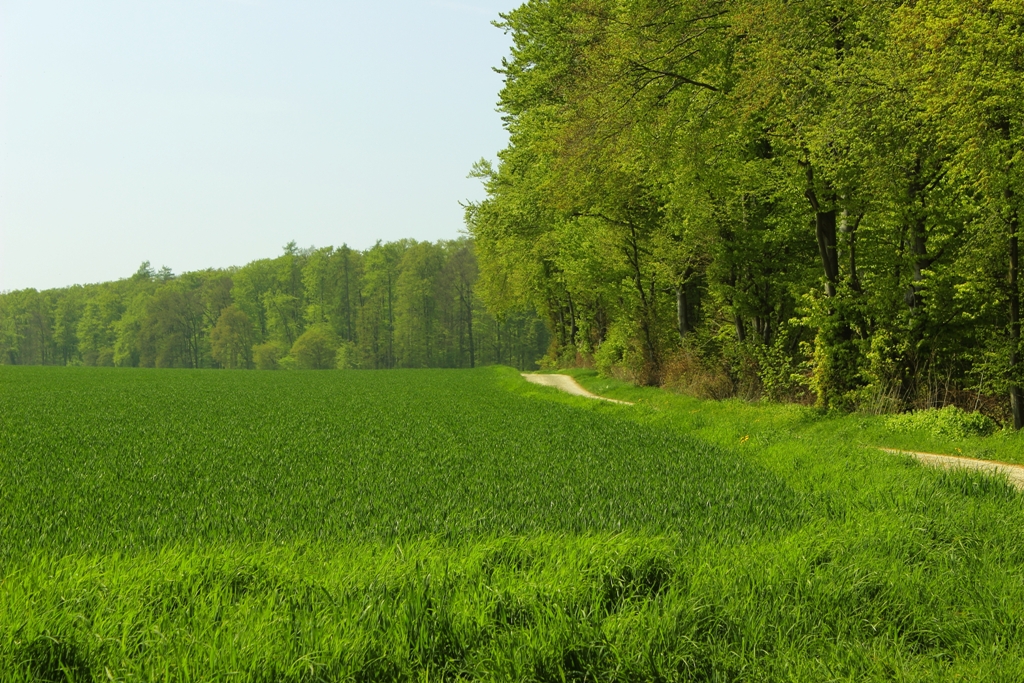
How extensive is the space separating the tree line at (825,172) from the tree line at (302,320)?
67.4m

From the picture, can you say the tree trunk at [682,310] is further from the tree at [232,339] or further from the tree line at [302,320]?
the tree at [232,339]

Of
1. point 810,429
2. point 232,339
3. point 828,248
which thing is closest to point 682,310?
point 828,248

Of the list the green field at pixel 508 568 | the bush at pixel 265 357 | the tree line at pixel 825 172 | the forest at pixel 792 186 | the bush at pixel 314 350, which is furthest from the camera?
the bush at pixel 265 357

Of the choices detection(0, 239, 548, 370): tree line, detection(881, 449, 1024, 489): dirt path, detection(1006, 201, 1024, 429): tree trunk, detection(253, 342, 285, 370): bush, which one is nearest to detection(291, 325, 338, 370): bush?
detection(0, 239, 548, 370): tree line

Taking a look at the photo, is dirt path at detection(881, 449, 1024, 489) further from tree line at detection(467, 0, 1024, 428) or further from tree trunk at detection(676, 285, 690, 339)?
tree trunk at detection(676, 285, 690, 339)

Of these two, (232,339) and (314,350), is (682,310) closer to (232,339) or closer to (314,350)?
(314,350)

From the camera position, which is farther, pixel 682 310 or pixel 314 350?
pixel 314 350

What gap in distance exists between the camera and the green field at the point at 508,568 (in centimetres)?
486

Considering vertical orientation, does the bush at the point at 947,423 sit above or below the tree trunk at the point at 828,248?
below

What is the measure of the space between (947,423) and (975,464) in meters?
2.20

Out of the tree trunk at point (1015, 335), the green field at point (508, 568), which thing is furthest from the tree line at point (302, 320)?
the green field at point (508, 568)

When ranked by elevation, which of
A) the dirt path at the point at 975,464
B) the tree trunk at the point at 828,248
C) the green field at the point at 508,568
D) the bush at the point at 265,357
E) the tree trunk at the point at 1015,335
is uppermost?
the tree trunk at the point at 828,248

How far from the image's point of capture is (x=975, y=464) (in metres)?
12.4

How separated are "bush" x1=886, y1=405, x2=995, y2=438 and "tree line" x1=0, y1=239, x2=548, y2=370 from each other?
76.4m
